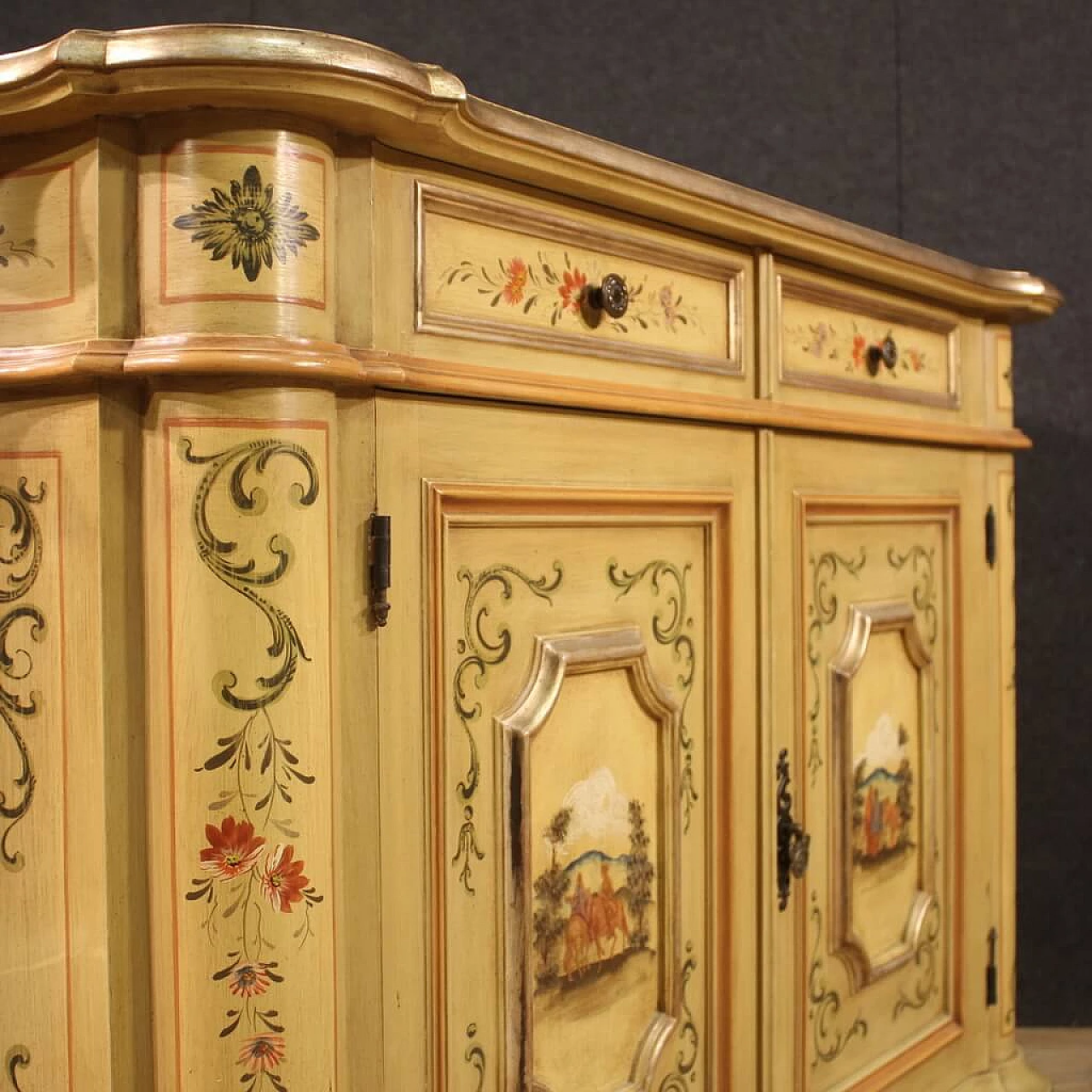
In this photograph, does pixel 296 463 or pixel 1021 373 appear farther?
pixel 1021 373

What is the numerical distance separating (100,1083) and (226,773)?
201 mm

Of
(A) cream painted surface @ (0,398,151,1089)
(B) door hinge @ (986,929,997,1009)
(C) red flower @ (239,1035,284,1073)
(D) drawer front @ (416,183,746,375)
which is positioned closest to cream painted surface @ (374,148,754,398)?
(D) drawer front @ (416,183,746,375)

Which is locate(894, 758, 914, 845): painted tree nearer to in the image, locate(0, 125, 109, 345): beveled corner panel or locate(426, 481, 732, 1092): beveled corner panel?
locate(426, 481, 732, 1092): beveled corner panel

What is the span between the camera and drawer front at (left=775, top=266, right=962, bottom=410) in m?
1.20

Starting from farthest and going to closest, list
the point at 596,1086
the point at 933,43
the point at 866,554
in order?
the point at 933,43
the point at 866,554
the point at 596,1086

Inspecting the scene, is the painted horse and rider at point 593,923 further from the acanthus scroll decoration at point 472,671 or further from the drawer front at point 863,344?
the drawer front at point 863,344

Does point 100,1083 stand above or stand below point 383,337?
below

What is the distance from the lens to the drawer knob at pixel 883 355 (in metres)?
1.31

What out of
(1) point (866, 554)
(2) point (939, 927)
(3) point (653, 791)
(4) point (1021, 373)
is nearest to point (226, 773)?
(3) point (653, 791)

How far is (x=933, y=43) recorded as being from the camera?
1.97m

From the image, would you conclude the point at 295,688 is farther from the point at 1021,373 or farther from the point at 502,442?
the point at 1021,373

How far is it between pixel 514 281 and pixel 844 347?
1.58 feet

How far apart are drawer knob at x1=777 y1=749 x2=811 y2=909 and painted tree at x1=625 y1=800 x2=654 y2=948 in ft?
0.58

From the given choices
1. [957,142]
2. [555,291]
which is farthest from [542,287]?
[957,142]
